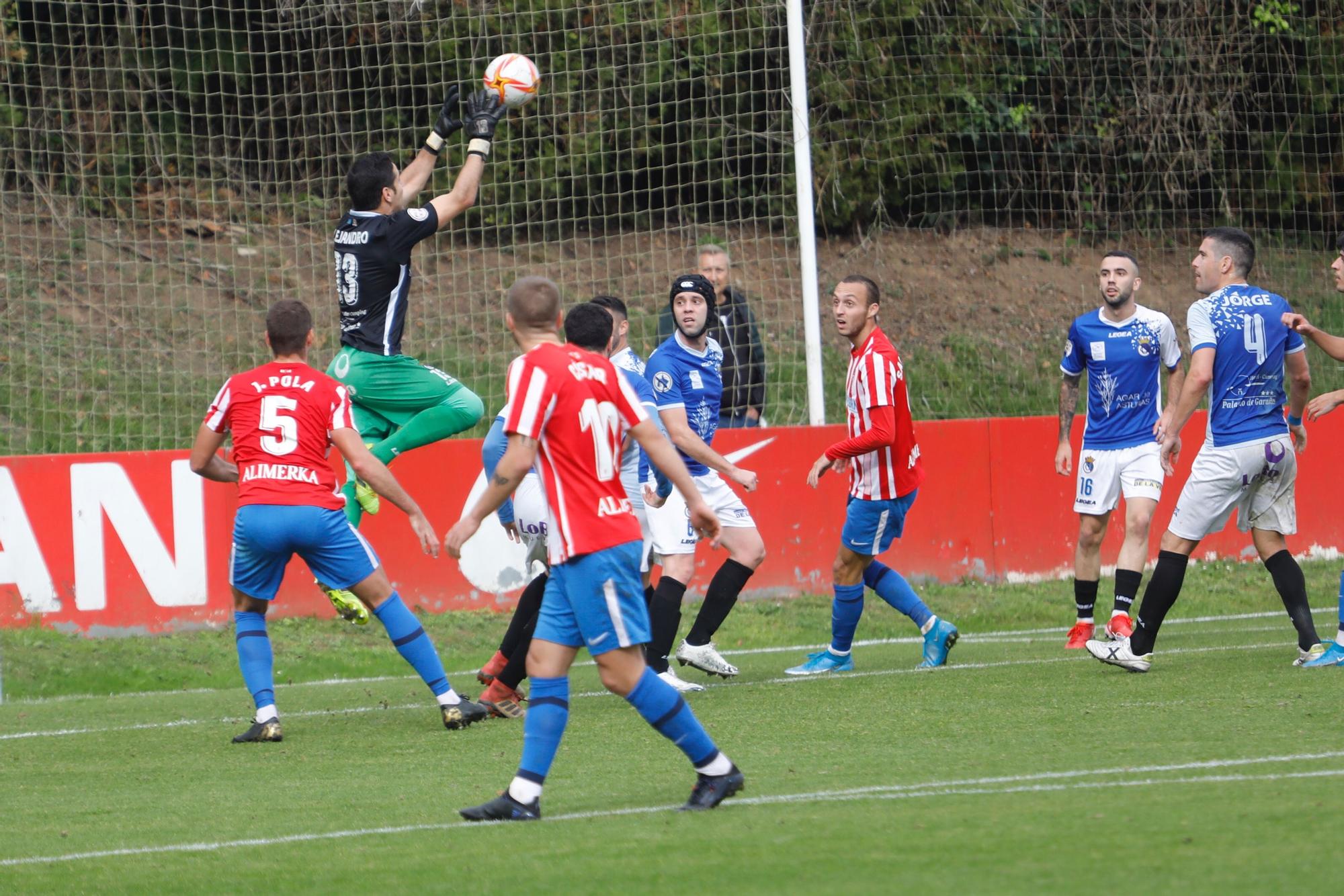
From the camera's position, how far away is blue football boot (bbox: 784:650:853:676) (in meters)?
9.76

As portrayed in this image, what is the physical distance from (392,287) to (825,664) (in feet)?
11.3

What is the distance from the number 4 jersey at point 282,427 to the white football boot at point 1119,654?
13.2 ft

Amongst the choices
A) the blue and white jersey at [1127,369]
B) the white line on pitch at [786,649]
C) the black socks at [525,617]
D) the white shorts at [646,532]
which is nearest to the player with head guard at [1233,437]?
the blue and white jersey at [1127,369]

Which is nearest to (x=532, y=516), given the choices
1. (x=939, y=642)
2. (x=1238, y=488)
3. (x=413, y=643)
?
(x=413, y=643)

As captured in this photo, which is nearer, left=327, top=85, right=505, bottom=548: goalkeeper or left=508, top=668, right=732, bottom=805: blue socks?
left=508, top=668, right=732, bottom=805: blue socks

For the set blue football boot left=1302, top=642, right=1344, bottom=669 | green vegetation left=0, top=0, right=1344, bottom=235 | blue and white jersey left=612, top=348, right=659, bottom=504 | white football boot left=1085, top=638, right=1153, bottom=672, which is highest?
green vegetation left=0, top=0, right=1344, bottom=235

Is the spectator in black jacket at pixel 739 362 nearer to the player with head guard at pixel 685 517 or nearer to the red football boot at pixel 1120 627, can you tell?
the player with head guard at pixel 685 517

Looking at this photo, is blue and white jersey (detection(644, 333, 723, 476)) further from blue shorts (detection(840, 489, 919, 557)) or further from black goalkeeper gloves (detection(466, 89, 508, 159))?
black goalkeeper gloves (detection(466, 89, 508, 159))

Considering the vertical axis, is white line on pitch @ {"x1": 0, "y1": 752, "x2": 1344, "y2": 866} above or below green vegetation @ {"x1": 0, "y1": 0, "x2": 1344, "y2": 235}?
below

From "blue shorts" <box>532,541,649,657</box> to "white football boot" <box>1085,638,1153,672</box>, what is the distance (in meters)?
3.86

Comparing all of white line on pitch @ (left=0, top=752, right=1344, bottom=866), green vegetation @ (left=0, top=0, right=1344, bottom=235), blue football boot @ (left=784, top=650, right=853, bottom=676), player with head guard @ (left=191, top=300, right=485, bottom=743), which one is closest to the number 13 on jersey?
white line on pitch @ (left=0, top=752, right=1344, bottom=866)

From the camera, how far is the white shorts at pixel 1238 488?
336 inches

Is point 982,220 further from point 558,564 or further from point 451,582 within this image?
point 558,564

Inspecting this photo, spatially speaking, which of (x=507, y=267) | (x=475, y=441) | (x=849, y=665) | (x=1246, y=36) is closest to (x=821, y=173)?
(x=507, y=267)
